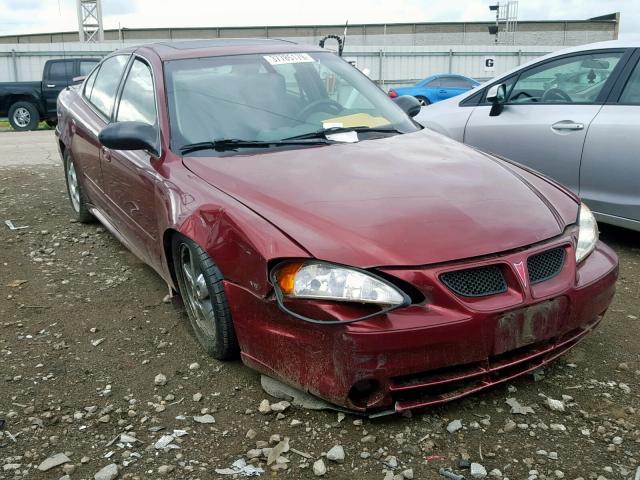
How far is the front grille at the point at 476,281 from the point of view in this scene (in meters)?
2.47

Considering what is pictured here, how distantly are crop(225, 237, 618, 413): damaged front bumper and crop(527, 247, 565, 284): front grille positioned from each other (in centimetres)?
2

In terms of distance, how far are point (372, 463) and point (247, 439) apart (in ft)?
1.65

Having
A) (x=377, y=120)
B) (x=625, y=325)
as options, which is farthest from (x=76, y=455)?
(x=625, y=325)

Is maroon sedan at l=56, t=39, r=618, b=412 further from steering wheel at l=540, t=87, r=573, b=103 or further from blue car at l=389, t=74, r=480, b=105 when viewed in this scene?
blue car at l=389, t=74, r=480, b=105

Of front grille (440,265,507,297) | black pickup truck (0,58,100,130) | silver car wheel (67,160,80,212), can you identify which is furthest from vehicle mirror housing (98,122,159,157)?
black pickup truck (0,58,100,130)

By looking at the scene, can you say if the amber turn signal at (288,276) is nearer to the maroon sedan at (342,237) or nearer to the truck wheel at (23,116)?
the maroon sedan at (342,237)

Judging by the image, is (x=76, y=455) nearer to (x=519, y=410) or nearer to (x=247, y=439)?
(x=247, y=439)

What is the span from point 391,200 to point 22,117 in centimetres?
1566

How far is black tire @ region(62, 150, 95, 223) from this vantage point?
5.47 meters

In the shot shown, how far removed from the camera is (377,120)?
3904mm

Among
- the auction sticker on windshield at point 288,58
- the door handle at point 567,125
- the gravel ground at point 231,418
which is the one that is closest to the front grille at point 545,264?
the gravel ground at point 231,418

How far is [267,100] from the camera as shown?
3.73 m

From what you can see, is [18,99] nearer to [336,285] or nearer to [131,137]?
[131,137]

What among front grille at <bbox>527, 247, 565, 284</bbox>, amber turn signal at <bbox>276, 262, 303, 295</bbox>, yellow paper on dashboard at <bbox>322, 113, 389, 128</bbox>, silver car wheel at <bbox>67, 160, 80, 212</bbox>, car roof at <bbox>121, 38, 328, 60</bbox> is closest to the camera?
amber turn signal at <bbox>276, 262, 303, 295</bbox>
